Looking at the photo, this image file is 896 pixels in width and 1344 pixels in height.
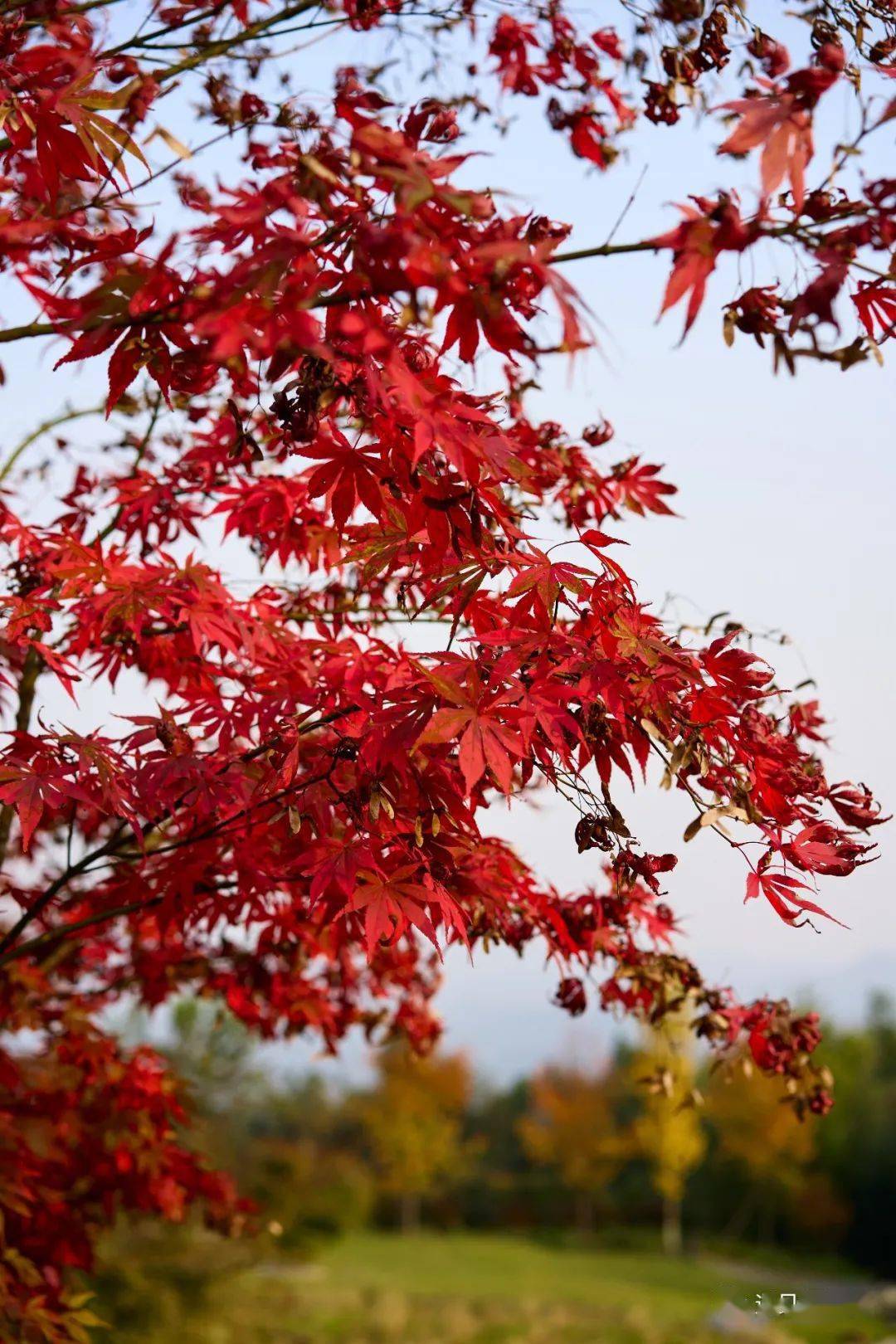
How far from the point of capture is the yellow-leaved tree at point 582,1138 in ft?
101

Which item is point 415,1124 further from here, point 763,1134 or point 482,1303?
point 482,1303

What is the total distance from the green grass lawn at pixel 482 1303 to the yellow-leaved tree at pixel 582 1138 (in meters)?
2.57

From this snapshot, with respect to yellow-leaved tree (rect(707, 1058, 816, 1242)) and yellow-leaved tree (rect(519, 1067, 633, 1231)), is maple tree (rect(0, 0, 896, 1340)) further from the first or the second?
yellow-leaved tree (rect(519, 1067, 633, 1231))

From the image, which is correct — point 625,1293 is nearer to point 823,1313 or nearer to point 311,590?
point 823,1313

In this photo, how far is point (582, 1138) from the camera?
3105 centimetres

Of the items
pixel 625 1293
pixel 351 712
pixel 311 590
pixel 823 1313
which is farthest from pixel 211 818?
pixel 625 1293

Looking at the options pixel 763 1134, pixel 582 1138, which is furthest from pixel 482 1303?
pixel 582 1138

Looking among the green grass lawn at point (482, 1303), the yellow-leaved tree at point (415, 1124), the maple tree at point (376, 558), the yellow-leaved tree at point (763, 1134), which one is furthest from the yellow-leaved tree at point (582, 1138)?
the maple tree at point (376, 558)

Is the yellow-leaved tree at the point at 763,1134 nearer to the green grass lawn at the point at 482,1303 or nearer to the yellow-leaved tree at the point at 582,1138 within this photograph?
the green grass lawn at the point at 482,1303

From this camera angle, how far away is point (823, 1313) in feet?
56.4

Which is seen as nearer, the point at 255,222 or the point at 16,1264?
the point at 255,222

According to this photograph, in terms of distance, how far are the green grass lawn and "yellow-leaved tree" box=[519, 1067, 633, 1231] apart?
257 centimetres

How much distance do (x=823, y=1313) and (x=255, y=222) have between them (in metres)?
19.5

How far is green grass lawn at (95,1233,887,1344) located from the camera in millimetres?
13172
